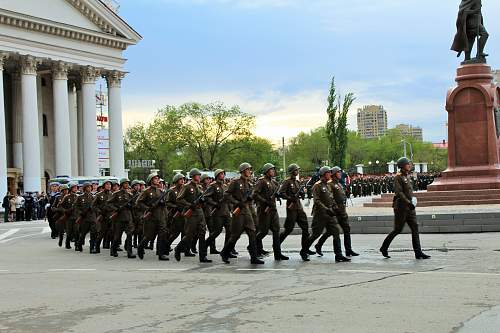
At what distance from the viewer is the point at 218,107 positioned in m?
80.9

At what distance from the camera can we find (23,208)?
42531 mm

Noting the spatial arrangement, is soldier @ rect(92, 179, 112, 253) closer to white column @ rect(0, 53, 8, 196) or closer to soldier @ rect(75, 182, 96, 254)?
soldier @ rect(75, 182, 96, 254)

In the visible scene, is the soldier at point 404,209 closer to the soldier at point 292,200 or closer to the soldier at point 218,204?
the soldier at point 292,200

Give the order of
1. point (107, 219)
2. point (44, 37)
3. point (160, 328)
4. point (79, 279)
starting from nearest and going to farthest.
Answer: point (160, 328) < point (79, 279) < point (107, 219) < point (44, 37)

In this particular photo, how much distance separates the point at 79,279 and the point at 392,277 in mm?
5333

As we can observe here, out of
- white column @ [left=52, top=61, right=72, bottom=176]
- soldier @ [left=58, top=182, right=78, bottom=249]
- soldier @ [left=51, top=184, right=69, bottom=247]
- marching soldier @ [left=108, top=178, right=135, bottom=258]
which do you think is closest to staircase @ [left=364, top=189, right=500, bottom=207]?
marching soldier @ [left=108, top=178, right=135, bottom=258]

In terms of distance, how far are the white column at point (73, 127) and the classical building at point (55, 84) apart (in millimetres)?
22

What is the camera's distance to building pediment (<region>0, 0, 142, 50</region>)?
47.9 meters

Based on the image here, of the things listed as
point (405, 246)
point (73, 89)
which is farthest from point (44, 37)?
point (405, 246)

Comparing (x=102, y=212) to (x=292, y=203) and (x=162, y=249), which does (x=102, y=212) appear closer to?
(x=162, y=249)

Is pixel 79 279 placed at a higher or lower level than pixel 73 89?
lower

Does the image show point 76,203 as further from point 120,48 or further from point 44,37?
point 120,48

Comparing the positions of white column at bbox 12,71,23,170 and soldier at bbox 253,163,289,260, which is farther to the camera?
white column at bbox 12,71,23,170

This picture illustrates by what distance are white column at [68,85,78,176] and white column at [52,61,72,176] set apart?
135 inches
